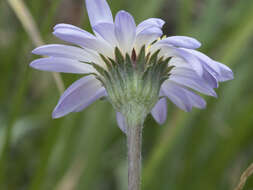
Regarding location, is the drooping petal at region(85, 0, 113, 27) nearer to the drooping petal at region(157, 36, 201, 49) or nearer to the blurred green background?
the drooping petal at region(157, 36, 201, 49)

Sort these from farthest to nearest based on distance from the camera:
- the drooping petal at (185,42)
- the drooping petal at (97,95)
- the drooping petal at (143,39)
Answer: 1. the drooping petal at (97,95)
2. the drooping petal at (143,39)
3. the drooping petal at (185,42)

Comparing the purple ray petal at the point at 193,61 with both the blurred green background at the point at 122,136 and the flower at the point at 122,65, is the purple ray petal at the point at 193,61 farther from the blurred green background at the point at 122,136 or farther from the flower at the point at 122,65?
the blurred green background at the point at 122,136

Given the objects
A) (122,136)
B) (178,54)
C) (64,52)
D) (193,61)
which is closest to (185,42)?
(193,61)

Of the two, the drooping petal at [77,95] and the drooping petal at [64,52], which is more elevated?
the drooping petal at [64,52]

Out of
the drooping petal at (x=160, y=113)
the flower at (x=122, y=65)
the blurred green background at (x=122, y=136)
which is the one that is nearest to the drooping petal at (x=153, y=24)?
the flower at (x=122, y=65)

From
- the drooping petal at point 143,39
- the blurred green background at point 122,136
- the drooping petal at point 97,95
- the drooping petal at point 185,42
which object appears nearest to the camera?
the drooping petal at point 185,42

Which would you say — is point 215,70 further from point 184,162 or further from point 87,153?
point 184,162

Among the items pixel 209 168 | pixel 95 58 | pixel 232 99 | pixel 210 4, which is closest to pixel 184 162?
pixel 209 168

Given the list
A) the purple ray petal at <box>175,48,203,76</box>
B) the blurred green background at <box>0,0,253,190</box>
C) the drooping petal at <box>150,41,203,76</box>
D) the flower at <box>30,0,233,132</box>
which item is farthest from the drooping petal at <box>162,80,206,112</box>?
the blurred green background at <box>0,0,253,190</box>
